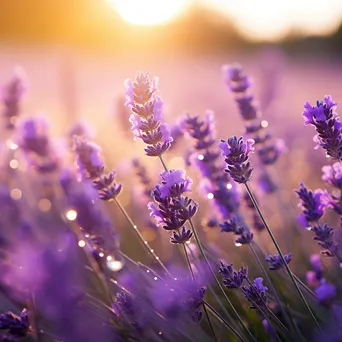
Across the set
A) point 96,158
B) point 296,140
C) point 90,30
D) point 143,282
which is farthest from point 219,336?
point 90,30

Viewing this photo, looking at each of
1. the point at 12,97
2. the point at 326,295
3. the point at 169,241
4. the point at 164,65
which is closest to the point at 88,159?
the point at 169,241

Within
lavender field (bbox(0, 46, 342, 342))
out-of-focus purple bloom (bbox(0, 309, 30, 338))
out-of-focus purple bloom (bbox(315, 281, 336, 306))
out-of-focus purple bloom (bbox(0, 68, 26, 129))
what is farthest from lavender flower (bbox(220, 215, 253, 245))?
out-of-focus purple bloom (bbox(0, 68, 26, 129))

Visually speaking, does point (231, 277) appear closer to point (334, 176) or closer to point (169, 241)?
point (334, 176)

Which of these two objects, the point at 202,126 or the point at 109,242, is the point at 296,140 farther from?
the point at 109,242

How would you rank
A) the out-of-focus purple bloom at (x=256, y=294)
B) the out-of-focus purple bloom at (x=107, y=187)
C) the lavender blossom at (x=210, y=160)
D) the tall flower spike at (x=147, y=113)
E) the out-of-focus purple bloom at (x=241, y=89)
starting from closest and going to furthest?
the out-of-focus purple bloom at (x=256, y=294)
the tall flower spike at (x=147, y=113)
the out-of-focus purple bloom at (x=107, y=187)
the lavender blossom at (x=210, y=160)
the out-of-focus purple bloom at (x=241, y=89)

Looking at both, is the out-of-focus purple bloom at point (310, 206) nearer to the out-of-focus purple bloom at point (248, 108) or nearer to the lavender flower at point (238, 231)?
the lavender flower at point (238, 231)

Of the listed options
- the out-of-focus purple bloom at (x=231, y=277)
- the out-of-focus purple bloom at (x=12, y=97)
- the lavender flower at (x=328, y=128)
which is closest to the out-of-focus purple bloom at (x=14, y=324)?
the out-of-focus purple bloom at (x=231, y=277)
